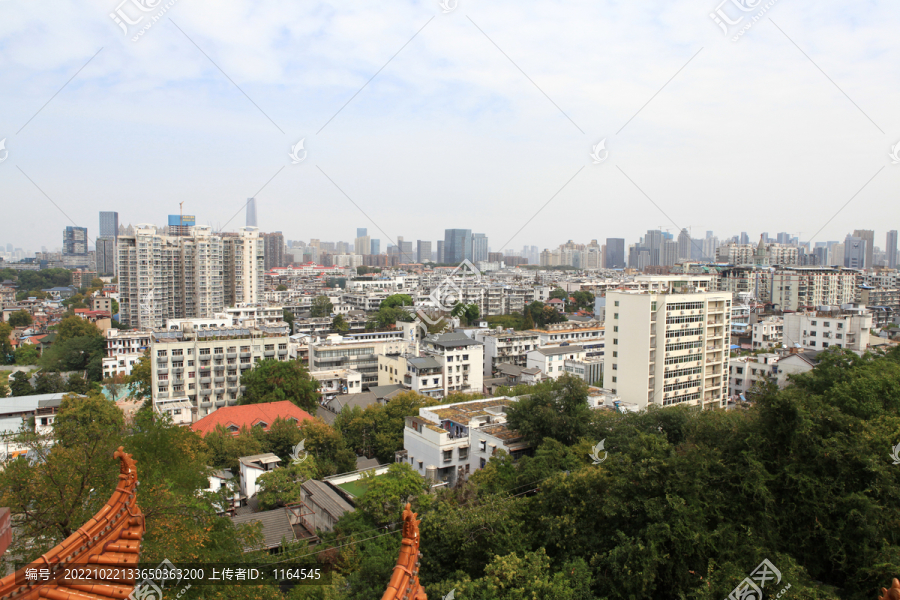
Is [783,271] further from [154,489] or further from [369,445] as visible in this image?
[154,489]

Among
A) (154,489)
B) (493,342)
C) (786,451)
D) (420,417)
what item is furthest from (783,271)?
(154,489)

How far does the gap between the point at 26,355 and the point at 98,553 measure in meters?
28.2

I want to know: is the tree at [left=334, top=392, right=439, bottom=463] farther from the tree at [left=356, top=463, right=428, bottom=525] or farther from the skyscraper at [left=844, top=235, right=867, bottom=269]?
the skyscraper at [left=844, top=235, right=867, bottom=269]

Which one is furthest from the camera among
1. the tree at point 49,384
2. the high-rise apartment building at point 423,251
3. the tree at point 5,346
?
the high-rise apartment building at point 423,251

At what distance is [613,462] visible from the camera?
624 cm

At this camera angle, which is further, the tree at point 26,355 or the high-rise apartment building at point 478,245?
the high-rise apartment building at point 478,245

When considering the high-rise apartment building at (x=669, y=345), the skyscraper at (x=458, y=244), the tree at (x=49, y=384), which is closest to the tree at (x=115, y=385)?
the tree at (x=49, y=384)

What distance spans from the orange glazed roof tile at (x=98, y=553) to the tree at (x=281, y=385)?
12823 mm

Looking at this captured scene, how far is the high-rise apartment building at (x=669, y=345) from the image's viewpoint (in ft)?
44.2

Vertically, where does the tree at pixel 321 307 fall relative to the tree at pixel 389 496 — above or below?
above

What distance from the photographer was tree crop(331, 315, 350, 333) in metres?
27.8

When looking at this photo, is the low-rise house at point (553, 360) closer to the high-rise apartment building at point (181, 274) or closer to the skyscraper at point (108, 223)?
the high-rise apartment building at point (181, 274)
